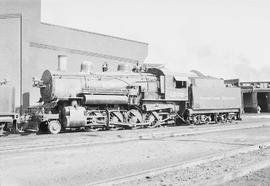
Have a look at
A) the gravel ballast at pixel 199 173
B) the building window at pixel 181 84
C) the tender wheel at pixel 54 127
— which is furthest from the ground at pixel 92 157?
the building window at pixel 181 84

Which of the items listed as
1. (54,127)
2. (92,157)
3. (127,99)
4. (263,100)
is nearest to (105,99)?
(127,99)

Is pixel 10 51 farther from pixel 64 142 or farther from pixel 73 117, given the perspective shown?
pixel 64 142

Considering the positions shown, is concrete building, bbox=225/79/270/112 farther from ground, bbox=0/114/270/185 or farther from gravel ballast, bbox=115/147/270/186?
gravel ballast, bbox=115/147/270/186

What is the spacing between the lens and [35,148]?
9.67 meters

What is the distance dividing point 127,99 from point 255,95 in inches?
1139

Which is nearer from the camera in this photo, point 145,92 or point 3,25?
point 145,92

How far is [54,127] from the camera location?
15039mm

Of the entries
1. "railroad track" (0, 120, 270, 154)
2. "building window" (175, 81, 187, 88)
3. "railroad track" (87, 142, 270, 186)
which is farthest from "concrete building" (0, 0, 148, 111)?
"railroad track" (87, 142, 270, 186)

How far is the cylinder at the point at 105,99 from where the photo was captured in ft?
52.9

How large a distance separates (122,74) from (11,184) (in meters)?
12.9

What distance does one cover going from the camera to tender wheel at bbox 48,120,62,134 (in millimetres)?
14930

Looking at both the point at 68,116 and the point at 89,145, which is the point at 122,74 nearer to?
the point at 68,116

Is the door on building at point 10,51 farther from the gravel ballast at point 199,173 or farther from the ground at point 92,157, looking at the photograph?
the gravel ballast at point 199,173

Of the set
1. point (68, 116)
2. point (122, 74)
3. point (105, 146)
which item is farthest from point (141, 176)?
point (122, 74)
